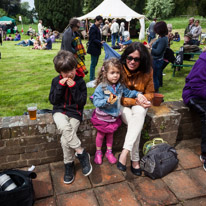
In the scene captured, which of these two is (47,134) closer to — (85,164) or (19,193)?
(85,164)

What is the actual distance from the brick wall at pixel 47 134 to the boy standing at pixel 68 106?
21 cm

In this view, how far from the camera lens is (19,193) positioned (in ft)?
6.41

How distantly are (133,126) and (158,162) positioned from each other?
0.55 meters

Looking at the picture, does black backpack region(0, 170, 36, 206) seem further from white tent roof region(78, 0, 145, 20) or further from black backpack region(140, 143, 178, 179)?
white tent roof region(78, 0, 145, 20)

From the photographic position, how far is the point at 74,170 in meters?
2.74

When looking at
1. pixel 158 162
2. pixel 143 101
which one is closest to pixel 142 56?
pixel 143 101

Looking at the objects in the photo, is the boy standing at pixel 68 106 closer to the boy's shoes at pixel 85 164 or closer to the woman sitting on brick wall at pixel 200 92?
the boy's shoes at pixel 85 164

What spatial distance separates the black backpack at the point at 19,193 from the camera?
1.91 meters

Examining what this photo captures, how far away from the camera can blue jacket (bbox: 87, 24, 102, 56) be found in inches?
235

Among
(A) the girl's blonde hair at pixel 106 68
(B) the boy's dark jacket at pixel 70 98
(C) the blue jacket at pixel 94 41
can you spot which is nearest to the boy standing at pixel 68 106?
(B) the boy's dark jacket at pixel 70 98

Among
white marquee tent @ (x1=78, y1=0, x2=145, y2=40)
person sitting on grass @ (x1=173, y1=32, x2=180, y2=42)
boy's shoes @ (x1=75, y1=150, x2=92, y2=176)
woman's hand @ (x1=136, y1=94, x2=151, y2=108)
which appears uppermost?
white marquee tent @ (x1=78, y1=0, x2=145, y2=40)

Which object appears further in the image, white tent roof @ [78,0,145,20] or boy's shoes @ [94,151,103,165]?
white tent roof @ [78,0,145,20]

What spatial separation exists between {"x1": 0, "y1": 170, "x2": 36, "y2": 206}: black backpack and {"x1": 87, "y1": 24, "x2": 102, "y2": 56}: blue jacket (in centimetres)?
452

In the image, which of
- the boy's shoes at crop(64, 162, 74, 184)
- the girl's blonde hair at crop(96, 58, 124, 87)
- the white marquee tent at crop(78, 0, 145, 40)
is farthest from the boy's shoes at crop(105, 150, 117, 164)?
the white marquee tent at crop(78, 0, 145, 40)
